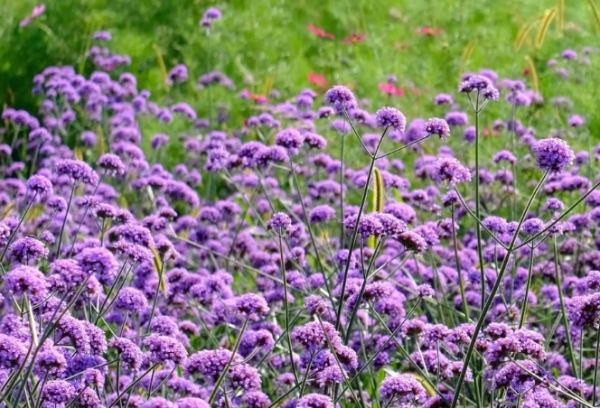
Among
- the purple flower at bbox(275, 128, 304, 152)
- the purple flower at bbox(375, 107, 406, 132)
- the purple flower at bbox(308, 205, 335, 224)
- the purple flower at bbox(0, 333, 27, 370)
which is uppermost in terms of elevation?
the purple flower at bbox(275, 128, 304, 152)

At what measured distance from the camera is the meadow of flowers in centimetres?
255

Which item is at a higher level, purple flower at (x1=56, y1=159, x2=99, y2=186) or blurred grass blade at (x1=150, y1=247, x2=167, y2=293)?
purple flower at (x1=56, y1=159, x2=99, y2=186)

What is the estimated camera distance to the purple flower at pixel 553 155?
8.36 ft

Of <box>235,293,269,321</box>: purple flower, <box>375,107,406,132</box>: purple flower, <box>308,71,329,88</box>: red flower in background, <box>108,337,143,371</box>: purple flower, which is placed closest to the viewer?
<box>108,337,143,371</box>: purple flower

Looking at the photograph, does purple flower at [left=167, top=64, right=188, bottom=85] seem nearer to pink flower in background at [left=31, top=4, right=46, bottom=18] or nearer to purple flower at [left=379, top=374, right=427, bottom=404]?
pink flower in background at [left=31, top=4, right=46, bottom=18]

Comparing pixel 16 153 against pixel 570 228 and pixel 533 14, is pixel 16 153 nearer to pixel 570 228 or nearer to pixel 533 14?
pixel 570 228

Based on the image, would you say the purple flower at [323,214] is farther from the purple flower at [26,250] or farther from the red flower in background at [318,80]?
the red flower in background at [318,80]

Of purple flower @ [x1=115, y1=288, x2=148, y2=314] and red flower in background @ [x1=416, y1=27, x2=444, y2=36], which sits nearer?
purple flower @ [x1=115, y1=288, x2=148, y2=314]

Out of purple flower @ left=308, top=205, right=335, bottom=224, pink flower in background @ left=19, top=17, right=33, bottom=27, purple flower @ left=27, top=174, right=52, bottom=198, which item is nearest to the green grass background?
pink flower in background @ left=19, top=17, right=33, bottom=27

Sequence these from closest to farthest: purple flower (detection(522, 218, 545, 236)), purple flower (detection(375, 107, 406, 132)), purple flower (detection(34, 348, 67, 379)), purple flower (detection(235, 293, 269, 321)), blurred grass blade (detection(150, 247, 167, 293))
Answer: purple flower (detection(34, 348, 67, 379)), purple flower (detection(235, 293, 269, 321)), purple flower (detection(375, 107, 406, 132)), purple flower (detection(522, 218, 545, 236)), blurred grass blade (detection(150, 247, 167, 293))

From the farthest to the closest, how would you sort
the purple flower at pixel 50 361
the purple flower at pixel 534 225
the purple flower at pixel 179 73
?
the purple flower at pixel 179 73 → the purple flower at pixel 534 225 → the purple flower at pixel 50 361

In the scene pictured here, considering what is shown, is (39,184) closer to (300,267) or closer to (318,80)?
(300,267)

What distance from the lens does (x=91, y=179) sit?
342 cm

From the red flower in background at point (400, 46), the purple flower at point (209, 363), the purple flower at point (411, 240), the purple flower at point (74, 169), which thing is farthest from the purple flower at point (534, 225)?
the red flower in background at point (400, 46)
